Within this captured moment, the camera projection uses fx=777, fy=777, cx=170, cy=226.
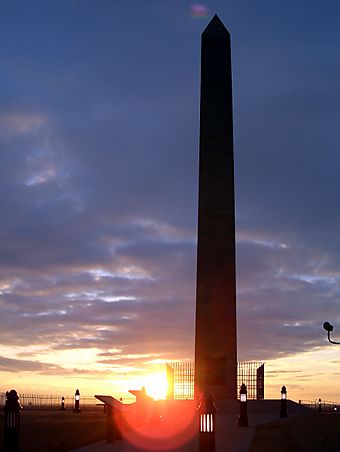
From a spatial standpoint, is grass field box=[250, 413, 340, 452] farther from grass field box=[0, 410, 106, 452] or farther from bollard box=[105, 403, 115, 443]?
grass field box=[0, 410, 106, 452]

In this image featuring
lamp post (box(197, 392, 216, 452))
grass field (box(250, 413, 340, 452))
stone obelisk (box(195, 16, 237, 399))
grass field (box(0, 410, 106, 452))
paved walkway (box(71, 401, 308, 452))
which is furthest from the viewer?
stone obelisk (box(195, 16, 237, 399))

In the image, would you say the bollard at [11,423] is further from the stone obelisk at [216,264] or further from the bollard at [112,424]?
the stone obelisk at [216,264]

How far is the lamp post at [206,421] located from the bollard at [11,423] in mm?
5759

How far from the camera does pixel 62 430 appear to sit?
32938mm

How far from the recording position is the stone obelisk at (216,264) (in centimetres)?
4388

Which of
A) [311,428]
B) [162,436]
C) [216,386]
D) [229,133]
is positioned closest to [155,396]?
[216,386]

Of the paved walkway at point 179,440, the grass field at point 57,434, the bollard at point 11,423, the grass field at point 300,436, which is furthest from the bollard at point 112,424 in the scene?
the bollard at point 11,423

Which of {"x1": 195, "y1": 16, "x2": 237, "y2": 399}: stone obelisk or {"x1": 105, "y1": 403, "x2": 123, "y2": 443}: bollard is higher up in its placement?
{"x1": 195, "y1": 16, "x2": 237, "y2": 399}: stone obelisk

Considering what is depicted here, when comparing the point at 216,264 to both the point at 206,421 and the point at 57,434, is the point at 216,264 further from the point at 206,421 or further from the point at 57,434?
the point at 206,421

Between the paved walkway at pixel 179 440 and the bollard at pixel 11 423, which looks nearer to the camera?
the bollard at pixel 11 423

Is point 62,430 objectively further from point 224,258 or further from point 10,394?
point 224,258

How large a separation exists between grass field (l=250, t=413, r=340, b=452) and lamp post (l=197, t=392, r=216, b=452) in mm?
3759

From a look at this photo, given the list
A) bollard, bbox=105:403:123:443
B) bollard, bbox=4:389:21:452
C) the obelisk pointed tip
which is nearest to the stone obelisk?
Result: the obelisk pointed tip

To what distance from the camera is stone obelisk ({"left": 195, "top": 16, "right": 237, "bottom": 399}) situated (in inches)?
1727
